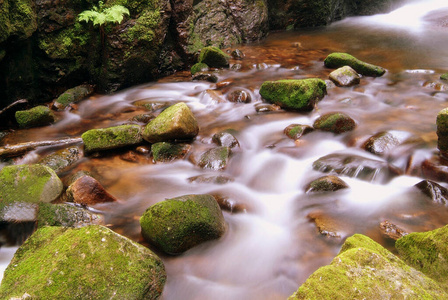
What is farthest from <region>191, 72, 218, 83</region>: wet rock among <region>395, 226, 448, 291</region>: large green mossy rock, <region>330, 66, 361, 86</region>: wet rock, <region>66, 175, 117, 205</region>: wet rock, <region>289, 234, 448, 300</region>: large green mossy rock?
<region>289, 234, 448, 300</region>: large green mossy rock

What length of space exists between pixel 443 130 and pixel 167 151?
397 centimetres

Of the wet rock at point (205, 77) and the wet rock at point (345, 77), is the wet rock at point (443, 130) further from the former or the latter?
the wet rock at point (205, 77)

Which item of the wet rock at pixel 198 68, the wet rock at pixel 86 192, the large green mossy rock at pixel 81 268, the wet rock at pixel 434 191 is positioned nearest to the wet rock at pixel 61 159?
the wet rock at pixel 86 192

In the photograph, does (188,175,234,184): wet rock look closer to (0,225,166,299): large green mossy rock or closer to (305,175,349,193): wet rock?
(305,175,349,193): wet rock

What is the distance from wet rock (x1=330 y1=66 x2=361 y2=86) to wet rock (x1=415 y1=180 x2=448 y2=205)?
13.7 ft

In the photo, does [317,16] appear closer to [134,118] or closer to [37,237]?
[134,118]

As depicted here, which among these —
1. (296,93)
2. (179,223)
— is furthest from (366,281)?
(296,93)

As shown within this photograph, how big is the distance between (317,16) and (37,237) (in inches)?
597

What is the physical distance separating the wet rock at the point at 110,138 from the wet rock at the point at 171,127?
0.18 metres

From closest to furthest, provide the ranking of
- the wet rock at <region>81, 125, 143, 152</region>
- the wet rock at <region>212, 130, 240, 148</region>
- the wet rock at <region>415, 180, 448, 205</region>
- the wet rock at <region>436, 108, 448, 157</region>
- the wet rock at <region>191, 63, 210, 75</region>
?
1. the wet rock at <region>415, 180, 448, 205</region>
2. the wet rock at <region>436, 108, 448, 157</region>
3. the wet rock at <region>81, 125, 143, 152</region>
4. the wet rock at <region>212, 130, 240, 148</region>
5. the wet rock at <region>191, 63, 210, 75</region>

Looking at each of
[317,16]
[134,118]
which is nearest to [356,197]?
[134,118]

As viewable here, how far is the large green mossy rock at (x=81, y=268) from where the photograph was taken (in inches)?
82.5

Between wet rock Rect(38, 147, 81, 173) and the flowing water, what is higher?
wet rock Rect(38, 147, 81, 173)

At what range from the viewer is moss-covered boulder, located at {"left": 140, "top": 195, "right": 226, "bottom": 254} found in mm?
2861
